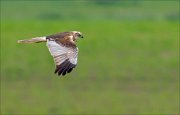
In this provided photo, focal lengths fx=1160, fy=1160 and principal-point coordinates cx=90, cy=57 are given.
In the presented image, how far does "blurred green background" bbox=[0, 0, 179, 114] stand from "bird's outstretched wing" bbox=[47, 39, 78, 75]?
7.15 meters

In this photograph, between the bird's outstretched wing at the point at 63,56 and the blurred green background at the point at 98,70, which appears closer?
the bird's outstretched wing at the point at 63,56

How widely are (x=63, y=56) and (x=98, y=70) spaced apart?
9.88m

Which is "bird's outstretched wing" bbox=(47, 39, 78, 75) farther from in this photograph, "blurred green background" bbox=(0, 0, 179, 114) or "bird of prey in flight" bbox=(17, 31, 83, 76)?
"blurred green background" bbox=(0, 0, 179, 114)

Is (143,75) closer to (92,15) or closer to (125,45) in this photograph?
(125,45)

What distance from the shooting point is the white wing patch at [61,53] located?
9750mm

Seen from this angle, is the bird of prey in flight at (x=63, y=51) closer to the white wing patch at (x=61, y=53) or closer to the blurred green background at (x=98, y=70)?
the white wing patch at (x=61, y=53)

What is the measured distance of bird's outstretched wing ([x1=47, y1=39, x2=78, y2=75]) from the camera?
962cm

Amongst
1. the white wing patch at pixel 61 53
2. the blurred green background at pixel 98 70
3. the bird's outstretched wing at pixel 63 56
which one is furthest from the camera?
the blurred green background at pixel 98 70

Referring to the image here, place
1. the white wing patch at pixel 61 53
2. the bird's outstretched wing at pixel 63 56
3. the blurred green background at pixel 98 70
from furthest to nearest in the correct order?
1. the blurred green background at pixel 98 70
2. the white wing patch at pixel 61 53
3. the bird's outstretched wing at pixel 63 56

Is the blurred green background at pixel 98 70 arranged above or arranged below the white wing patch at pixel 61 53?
below

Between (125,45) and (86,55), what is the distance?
1054mm

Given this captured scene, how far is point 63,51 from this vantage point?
391 inches

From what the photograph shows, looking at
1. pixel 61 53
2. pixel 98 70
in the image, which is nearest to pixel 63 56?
pixel 61 53

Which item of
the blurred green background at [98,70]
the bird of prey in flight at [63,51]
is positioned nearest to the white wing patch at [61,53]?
the bird of prey in flight at [63,51]
